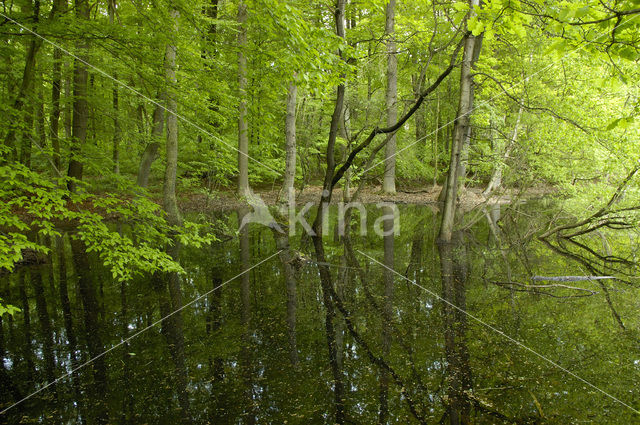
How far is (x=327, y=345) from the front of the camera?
416 cm

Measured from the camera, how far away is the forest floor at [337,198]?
14.3 meters

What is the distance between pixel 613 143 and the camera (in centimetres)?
674

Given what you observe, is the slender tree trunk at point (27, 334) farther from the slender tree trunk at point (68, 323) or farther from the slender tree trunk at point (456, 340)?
the slender tree trunk at point (456, 340)

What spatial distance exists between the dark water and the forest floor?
696 cm

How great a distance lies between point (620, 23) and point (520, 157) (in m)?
8.70

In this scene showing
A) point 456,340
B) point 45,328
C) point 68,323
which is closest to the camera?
point 456,340

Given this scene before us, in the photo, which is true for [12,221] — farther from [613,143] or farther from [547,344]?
[613,143]

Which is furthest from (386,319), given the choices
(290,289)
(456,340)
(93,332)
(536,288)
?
(93,332)

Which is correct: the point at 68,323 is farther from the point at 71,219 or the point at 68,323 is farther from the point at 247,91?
the point at 247,91

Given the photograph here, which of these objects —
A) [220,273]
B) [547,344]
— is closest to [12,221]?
[220,273]

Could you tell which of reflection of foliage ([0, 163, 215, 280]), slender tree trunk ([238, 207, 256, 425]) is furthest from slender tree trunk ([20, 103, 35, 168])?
slender tree trunk ([238, 207, 256, 425])

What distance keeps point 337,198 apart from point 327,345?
12608 millimetres

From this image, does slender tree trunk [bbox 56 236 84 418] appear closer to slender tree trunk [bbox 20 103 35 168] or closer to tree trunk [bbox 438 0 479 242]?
slender tree trunk [bbox 20 103 35 168]

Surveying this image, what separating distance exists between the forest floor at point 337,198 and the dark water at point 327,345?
6956mm
